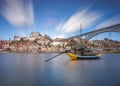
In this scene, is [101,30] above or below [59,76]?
above

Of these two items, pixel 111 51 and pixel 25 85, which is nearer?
pixel 25 85

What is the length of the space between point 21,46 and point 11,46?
4653 millimetres

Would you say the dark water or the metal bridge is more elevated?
the metal bridge

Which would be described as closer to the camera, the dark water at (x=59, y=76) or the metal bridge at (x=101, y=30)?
the dark water at (x=59, y=76)

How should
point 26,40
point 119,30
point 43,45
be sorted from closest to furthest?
point 119,30, point 43,45, point 26,40

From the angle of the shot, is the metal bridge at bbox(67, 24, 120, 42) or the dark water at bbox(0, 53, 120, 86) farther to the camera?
the metal bridge at bbox(67, 24, 120, 42)

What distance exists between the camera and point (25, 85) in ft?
17.6

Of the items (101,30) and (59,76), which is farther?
(101,30)

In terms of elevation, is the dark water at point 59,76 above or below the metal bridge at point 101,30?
below

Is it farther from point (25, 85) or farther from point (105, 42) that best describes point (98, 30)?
point (105, 42)

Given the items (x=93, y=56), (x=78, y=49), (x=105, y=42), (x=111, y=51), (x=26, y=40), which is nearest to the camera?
(x=78, y=49)

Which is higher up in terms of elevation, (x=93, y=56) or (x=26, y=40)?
(x=26, y=40)

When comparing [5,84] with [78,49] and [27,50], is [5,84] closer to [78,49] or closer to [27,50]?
[78,49]

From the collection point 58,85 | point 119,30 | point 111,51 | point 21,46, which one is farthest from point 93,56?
point 21,46
